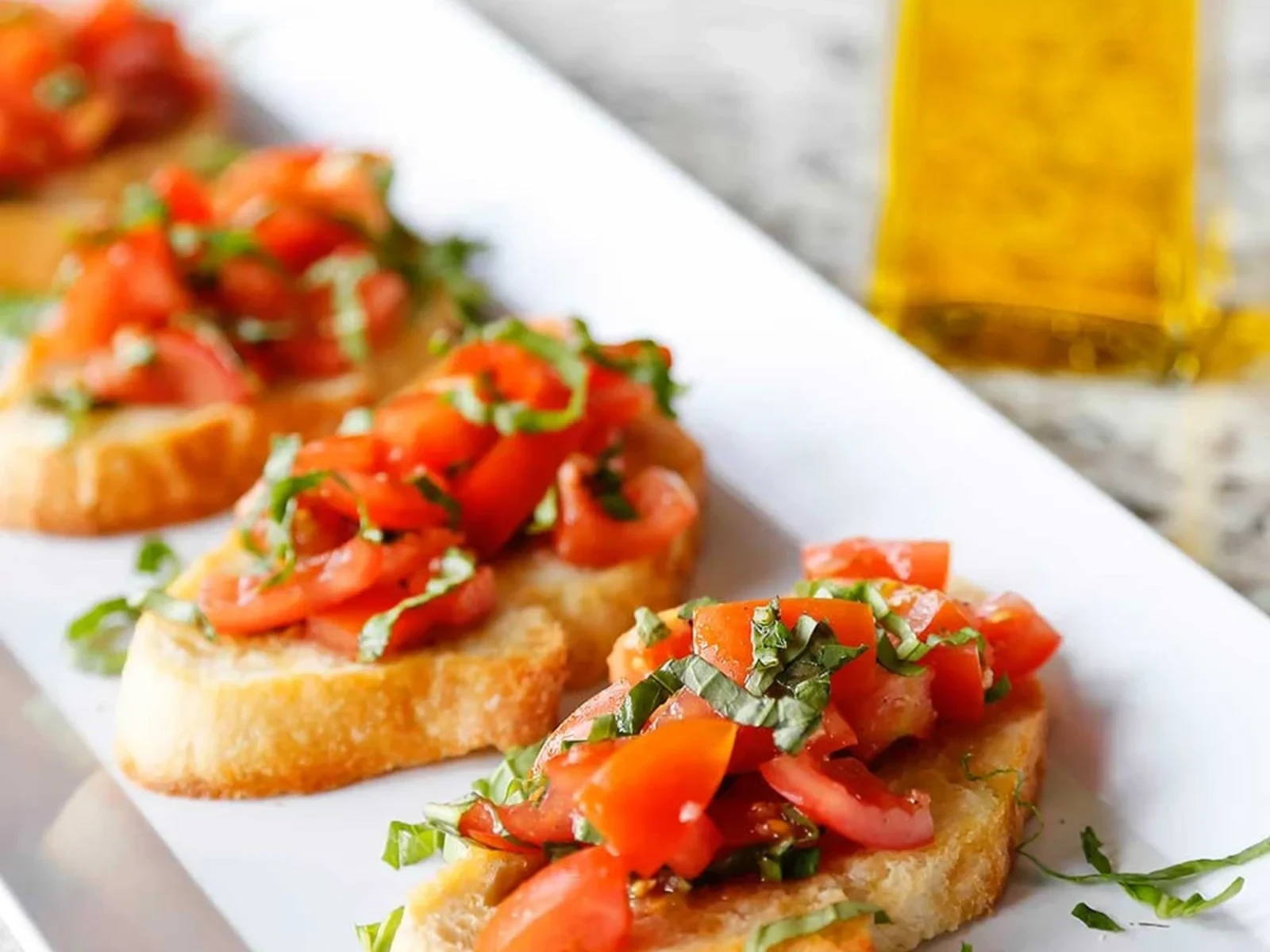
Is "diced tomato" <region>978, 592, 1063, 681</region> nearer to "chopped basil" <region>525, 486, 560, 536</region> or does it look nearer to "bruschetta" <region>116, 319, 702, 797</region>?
"bruschetta" <region>116, 319, 702, 797</region>

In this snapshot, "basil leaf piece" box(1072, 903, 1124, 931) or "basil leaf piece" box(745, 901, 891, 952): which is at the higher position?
"basil leaf piece" box(745, 901, 891, 952)

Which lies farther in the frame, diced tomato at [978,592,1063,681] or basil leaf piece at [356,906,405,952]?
diced tomato at [978,592,1063,681]

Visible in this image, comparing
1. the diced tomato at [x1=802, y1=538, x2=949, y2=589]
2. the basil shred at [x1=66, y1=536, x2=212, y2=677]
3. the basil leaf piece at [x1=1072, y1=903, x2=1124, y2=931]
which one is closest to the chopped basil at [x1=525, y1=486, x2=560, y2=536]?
the diced tomato at [x1=802, y1=538, x2=949, y2=589]

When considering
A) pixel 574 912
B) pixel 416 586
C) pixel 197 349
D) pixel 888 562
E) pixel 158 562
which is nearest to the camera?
pixel 574 912

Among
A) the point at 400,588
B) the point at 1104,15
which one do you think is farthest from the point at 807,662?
the point at 1104,15

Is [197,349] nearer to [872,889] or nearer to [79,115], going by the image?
[79,115]

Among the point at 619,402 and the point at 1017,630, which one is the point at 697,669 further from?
the point at 619,402

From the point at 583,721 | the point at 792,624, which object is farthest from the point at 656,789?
the point at 792,624
